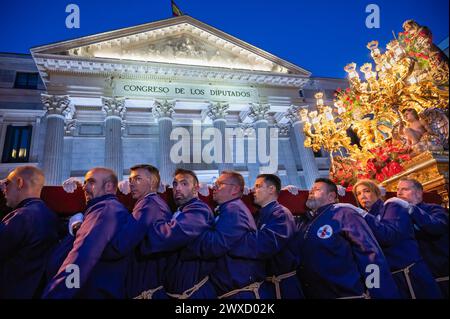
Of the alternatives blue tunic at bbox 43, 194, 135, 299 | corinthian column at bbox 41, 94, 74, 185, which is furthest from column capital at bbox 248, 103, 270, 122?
blue tunic at bbox 43, 194, 135, 299

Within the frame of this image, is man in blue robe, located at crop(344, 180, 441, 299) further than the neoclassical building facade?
No

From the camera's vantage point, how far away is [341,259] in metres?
2.65

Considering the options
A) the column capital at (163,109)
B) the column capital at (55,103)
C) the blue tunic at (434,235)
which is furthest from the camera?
the column capital at (163,109)

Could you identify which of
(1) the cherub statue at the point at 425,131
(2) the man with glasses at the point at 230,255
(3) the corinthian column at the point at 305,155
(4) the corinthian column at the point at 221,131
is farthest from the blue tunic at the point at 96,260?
(3) the corinthian column at the point at 305,155

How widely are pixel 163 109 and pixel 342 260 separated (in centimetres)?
1490

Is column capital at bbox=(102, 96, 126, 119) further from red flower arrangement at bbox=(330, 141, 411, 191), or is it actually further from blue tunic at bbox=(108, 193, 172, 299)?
blue tunic at bbox=(108, 193, 172, 299)

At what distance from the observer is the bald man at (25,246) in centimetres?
237

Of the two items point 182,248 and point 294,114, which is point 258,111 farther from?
point 182,248

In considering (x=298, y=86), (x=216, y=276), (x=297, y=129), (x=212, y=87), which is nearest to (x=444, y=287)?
(x=216, y=276)

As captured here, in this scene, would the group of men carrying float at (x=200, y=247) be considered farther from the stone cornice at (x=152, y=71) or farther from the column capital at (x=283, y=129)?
the column capital at (x=283, y=129)

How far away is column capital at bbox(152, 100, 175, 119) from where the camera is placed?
16062 millimetres

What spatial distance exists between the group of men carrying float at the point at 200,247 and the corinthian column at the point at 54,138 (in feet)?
39.7

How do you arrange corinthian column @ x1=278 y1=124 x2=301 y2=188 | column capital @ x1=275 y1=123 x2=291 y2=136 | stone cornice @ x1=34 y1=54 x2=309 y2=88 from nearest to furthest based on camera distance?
stone cornice @ x1=34 y1=54 x2=309 y2=88
corinthian column @ x1=278 y1=124 x2=301 y2=188
column capital @ x1=275 y1=123 x2=291 y2=136

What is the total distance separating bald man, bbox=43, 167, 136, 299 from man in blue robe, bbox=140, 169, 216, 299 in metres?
0.31
